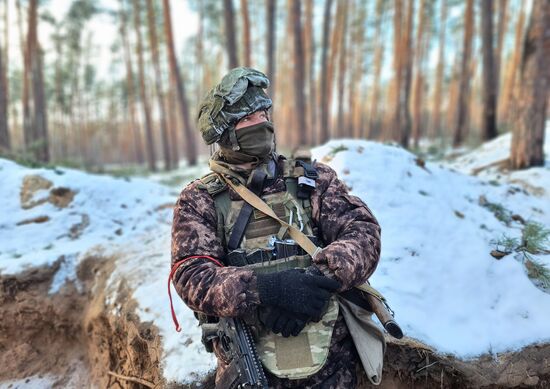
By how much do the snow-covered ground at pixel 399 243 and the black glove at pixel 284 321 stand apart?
1304 millimetres

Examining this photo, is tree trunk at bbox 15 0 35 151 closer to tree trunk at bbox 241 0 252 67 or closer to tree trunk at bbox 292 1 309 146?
tree trunk at bbox 241 0 252 67

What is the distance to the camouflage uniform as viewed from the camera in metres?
1.57

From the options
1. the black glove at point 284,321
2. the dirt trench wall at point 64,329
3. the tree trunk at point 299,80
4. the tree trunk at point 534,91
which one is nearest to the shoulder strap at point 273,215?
the black glove at point 284,321

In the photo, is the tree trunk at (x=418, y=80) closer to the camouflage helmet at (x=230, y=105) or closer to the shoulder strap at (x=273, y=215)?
the camouflage helmet at (x=230, y=105)

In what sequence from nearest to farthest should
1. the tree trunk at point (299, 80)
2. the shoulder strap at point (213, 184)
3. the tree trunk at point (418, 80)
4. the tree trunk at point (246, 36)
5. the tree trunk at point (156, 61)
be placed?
the shoulder strap at point (213, 184)
the tree trunk at point (299, 80)
the tree trunk at point (246, 36)
the tree trunk at point (156, 61)
the tree trunk at point (418, 80)

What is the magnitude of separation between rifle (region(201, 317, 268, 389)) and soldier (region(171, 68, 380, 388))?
0.06 meters

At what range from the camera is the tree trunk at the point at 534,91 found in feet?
19.3

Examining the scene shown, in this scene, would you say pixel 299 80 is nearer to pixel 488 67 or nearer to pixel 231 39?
pixel 231 39

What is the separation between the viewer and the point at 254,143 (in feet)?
6.13

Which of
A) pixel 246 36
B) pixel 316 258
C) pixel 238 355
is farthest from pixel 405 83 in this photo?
pixel 238 355

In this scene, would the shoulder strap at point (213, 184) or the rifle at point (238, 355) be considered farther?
the shoulder strap at point (213, 184)

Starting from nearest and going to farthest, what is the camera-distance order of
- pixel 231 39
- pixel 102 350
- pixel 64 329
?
1. pixel 102 350
2. pixel 64 329
3. pixel 231 39

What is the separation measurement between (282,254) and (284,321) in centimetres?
33

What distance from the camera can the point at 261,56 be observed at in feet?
98.7
